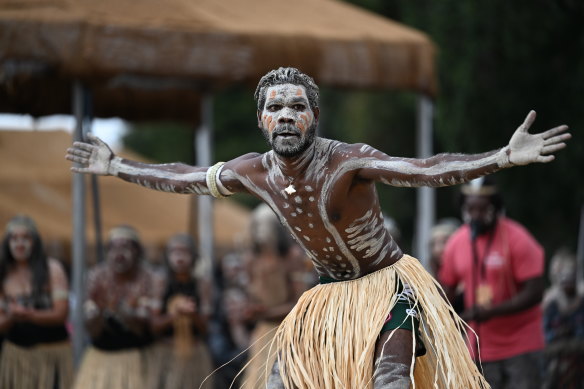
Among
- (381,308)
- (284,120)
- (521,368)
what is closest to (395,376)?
(381,308)

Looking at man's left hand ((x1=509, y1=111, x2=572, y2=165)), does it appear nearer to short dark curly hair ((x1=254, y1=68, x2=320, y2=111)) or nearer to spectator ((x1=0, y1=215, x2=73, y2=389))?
short dark curly hair ((x1=254, y1=68, x2=320, y2=111))

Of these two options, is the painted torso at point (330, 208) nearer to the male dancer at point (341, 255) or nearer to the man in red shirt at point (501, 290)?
the male dancer at point (341, 255)

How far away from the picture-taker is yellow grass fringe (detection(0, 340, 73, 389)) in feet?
24.0

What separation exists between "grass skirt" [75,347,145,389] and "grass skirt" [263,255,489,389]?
9.74ft

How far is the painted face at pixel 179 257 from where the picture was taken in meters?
7.77

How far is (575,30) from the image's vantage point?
31.9ft

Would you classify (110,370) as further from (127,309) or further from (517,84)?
(517,84)

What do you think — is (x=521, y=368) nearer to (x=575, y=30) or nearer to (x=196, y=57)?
(x=196, y=57)

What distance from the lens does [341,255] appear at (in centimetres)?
465

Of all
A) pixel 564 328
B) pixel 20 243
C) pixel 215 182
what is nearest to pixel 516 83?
pixel 564 328

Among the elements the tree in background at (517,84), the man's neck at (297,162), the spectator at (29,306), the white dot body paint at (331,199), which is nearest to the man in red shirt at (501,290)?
the white dot body paint at (331,199)

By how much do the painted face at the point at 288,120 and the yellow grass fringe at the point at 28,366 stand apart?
3.48 metres

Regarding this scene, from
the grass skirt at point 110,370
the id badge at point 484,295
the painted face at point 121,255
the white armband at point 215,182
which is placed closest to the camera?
the white armband at point 215,182

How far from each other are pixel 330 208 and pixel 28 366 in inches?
140
